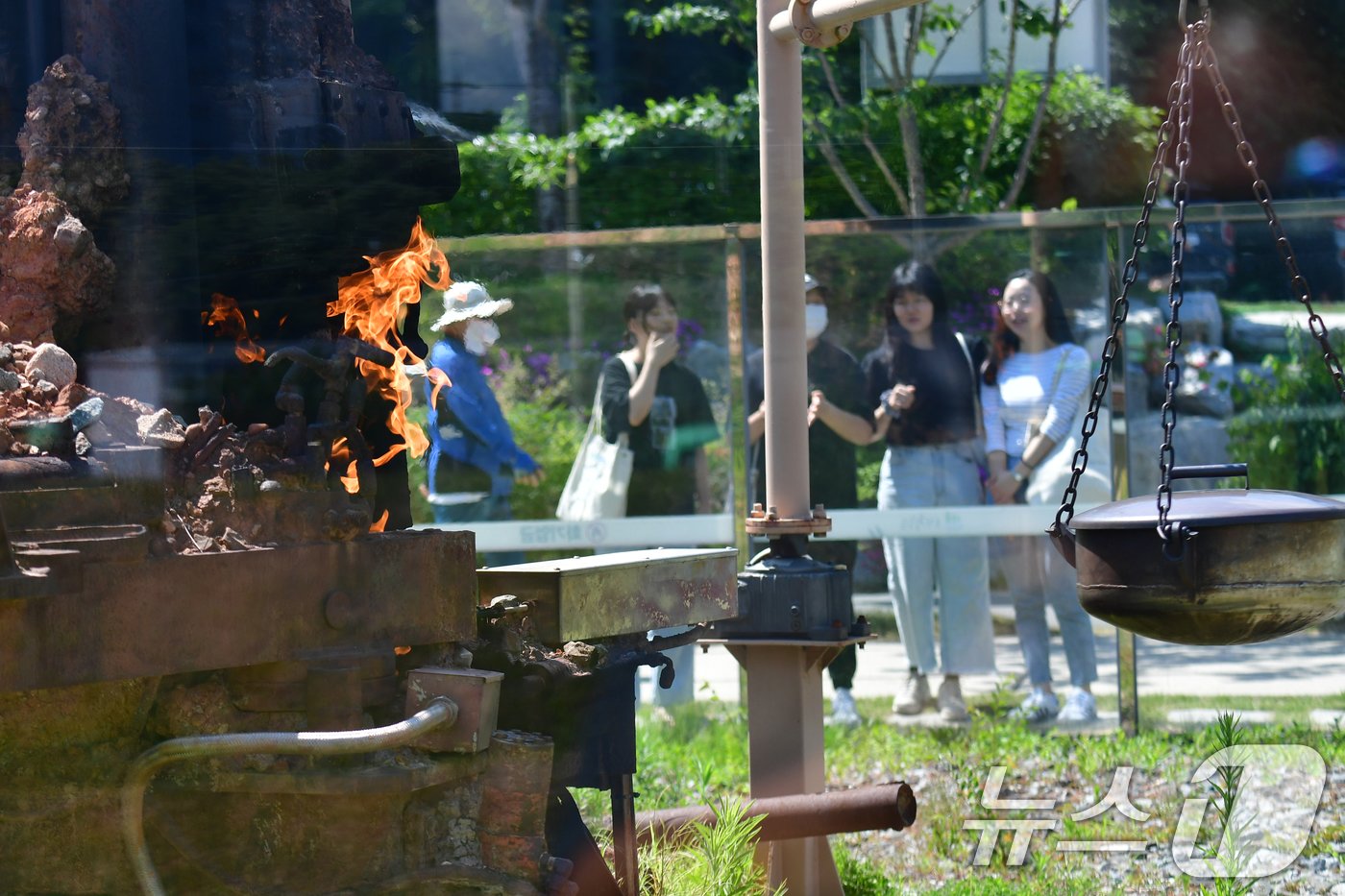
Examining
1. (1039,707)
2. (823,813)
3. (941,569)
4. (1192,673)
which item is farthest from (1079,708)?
(823,813)

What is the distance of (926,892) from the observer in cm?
571

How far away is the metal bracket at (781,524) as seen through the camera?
→ 5.12 metres

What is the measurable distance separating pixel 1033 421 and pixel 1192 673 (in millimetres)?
1480

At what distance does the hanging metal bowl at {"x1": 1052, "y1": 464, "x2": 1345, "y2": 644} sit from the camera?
12.8 ft

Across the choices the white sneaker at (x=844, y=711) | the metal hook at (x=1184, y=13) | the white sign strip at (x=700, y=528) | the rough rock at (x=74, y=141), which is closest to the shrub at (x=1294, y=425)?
the white sign strip at (x=700, y=528)

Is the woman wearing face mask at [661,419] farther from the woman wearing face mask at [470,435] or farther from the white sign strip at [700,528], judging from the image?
the woman wearing face mask at [470,435]

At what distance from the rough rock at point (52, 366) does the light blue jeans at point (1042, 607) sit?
566 cm

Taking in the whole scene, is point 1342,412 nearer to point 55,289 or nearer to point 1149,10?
point 55,289

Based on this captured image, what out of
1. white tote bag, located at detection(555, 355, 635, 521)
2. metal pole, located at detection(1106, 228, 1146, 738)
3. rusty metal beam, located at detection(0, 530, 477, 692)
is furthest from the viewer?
white tote bag, located at detection(555, 355, 635, 521)

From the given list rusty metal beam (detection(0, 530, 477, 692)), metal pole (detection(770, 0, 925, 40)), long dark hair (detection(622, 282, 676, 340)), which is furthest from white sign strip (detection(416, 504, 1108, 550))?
rusty metal beam (detection(0, 530, 477, 692))

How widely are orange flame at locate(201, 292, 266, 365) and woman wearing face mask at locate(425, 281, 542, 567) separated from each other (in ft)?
13.4

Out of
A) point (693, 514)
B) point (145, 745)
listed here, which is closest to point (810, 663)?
point (145, 745)

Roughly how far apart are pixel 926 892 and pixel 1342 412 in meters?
4.18

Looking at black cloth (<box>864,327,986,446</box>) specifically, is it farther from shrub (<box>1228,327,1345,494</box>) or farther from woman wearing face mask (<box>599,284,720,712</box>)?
shrub (<box>1228,327,1345,494</box>)
